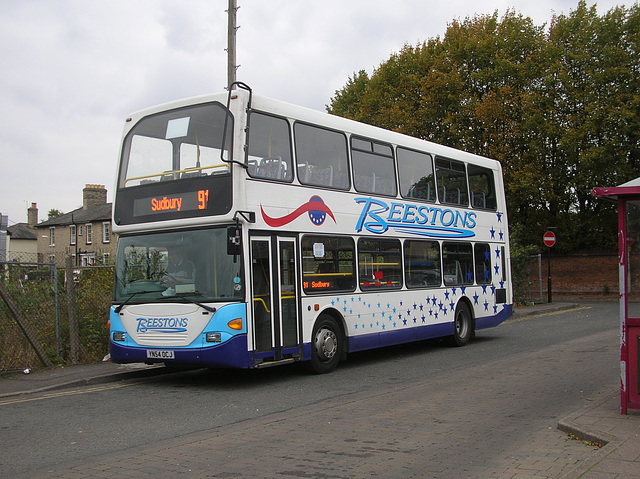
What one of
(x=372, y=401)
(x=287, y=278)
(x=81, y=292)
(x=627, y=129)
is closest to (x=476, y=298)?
(x=287, y=278)

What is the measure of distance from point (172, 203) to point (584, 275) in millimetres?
30423

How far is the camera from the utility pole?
16.2 meters

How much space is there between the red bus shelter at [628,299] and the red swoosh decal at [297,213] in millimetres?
4923

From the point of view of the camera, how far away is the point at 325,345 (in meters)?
11.6

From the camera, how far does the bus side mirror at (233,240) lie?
32.1ft

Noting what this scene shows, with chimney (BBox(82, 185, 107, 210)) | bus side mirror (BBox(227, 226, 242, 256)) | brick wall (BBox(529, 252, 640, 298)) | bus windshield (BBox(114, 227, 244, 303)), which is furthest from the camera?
chimney (BBox(82, 185, 107, 210))

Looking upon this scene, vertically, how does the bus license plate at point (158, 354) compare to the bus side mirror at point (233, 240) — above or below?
below

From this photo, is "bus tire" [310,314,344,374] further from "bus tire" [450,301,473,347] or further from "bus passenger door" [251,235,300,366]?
"bus tire" [450,301,473,347]

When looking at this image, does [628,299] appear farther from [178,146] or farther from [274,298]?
[178,146]

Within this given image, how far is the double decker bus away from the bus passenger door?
2 centimetres

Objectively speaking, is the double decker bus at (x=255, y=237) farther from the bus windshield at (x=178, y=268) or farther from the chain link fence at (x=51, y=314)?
the chain link fence at (x=51, y=314)

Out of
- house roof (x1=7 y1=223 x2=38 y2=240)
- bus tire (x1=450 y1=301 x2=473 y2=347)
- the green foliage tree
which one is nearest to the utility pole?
bus tire (x1=450 y1=301 x2=473 y2=347)

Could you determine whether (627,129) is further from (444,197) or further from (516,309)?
(444,197)

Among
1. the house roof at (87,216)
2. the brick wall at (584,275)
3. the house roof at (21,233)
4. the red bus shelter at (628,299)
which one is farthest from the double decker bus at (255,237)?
the house roof at (21,233)
